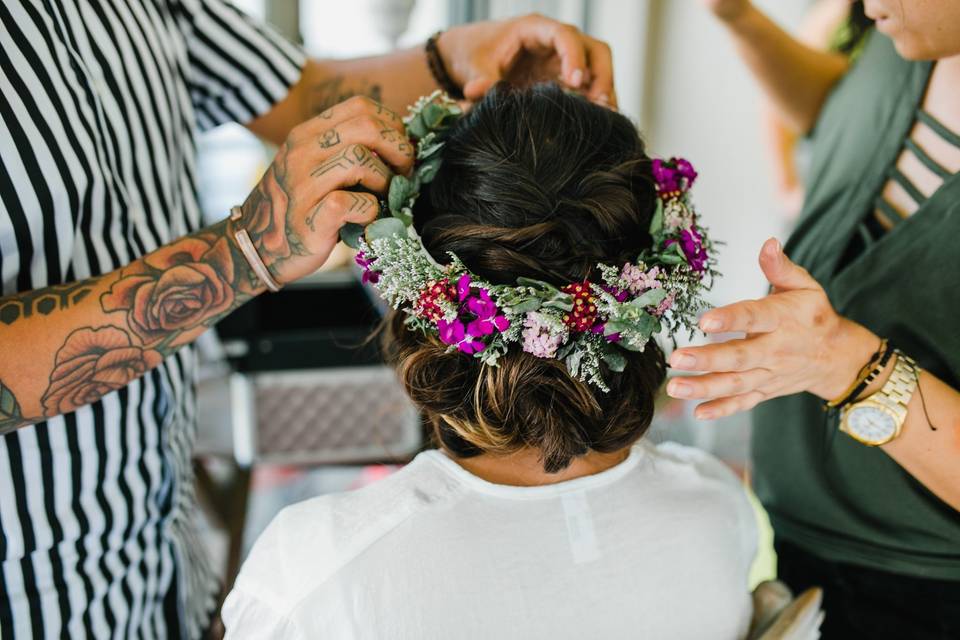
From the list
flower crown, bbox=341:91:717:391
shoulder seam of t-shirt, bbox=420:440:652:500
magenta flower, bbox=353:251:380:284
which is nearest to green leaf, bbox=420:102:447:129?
flower crown, bbox=341:91:717:391

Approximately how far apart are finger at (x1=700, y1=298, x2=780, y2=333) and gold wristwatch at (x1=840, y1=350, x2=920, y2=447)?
0.22m

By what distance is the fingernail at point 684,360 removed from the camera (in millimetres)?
765

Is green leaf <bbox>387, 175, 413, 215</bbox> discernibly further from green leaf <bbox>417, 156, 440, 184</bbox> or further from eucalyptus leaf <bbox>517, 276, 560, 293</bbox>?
eucalyptus leaf <bbox>517, 276, 560, 293</bbox>

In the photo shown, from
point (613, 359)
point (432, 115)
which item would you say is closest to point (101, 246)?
point (432, 115)

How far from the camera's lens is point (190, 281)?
36.8 inches

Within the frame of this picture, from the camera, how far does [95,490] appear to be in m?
1.02

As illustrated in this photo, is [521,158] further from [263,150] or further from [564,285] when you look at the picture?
[263,150]

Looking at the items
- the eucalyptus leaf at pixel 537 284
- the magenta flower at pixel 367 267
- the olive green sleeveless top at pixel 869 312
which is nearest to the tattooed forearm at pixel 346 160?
the magenta flower at pixel 367 267

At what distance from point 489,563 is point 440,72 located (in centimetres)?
91

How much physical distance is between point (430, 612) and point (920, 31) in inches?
39.5

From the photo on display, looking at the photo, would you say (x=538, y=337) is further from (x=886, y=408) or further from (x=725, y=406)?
(x=886, y=408)

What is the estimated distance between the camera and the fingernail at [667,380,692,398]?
79cm

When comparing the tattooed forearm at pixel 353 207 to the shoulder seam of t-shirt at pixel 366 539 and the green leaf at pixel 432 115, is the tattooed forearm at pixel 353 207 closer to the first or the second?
the green leaf at pixel 432 115

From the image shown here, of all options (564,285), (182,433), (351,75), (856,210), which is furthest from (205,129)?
(856,210)
